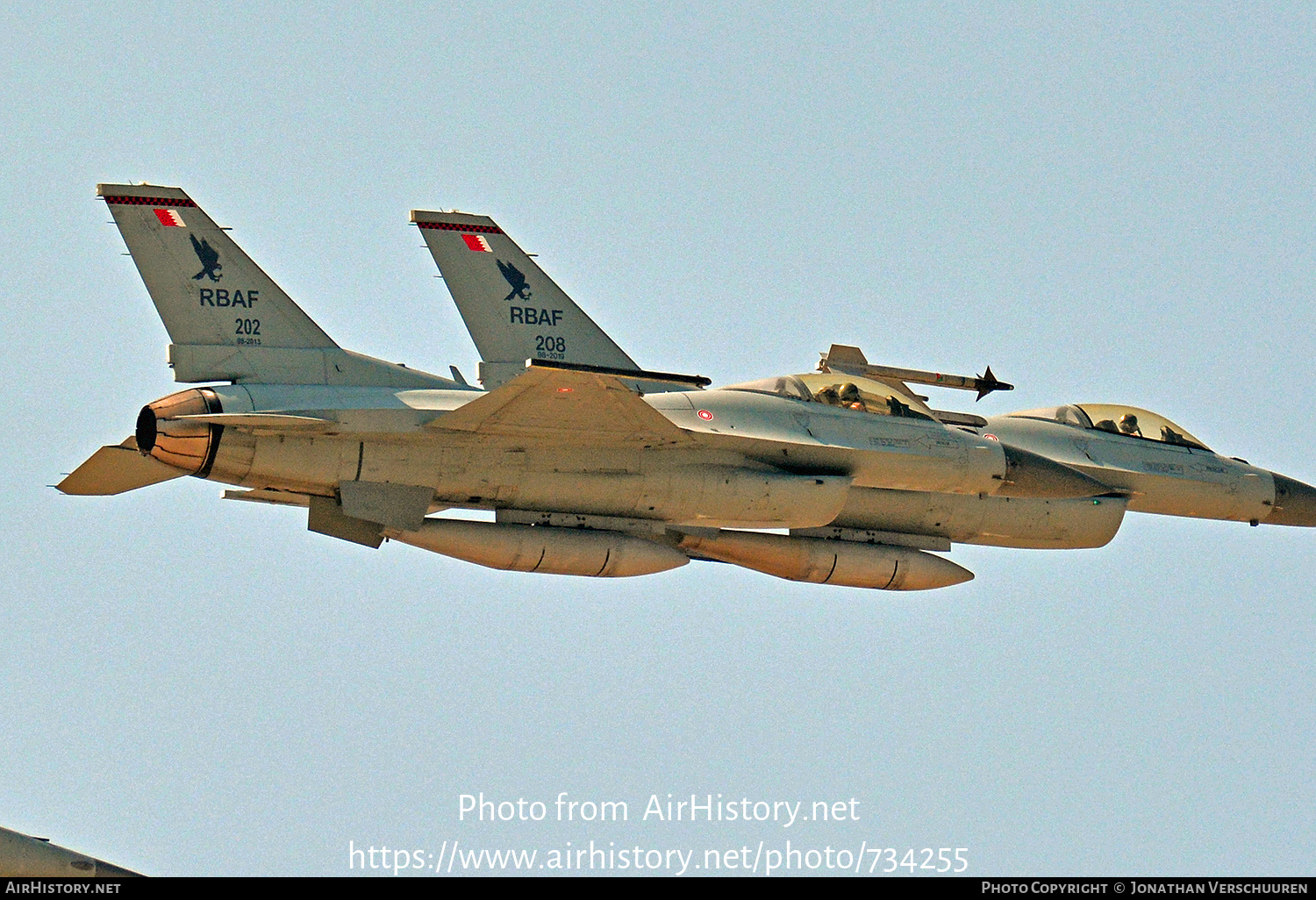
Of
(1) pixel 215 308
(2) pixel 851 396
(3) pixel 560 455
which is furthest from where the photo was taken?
(2) pixel 851 396

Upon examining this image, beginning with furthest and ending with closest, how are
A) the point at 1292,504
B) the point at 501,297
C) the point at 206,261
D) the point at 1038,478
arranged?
the point at 1292,504 → the point at 501,297 → the point at 1038,478 → the point at 206,261

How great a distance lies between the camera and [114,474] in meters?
26.9

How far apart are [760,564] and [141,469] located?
27.7 ft

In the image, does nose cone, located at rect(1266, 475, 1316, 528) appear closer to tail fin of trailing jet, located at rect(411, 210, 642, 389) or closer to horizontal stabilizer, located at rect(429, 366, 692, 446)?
tail fin of trailing jet, located at rect(411, 210, 642, 389)

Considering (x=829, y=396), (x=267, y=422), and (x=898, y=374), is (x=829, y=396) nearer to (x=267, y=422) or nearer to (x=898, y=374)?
(x=898, y=374)

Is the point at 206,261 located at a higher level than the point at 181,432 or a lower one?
higher

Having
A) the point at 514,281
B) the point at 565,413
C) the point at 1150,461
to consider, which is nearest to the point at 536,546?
the point at 565,413

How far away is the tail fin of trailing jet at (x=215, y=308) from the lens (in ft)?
83.9

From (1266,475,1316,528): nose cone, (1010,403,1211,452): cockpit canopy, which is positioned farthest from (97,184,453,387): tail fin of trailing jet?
(1266,475,1316,528): nose cone

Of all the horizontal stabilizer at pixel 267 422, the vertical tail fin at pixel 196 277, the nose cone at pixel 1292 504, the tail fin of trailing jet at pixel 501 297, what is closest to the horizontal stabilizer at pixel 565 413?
the horizontal stabilizer at pixel 267 422

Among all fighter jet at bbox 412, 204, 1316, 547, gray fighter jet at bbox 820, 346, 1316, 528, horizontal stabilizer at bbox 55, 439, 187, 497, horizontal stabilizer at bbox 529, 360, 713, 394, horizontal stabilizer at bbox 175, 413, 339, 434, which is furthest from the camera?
gray fighter jet at bbox 820, 346, 1316, 528

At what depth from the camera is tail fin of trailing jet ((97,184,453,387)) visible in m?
25.6

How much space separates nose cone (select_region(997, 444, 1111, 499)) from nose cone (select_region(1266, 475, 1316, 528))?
4.19m

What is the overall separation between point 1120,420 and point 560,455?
10400mm
